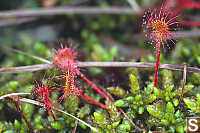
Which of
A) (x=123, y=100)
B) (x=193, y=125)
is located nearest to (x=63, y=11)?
(x=123, y=100)

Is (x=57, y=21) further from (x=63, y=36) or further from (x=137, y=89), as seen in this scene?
(x=137, y=89)

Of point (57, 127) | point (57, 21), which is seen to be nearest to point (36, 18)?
point (57, 21)

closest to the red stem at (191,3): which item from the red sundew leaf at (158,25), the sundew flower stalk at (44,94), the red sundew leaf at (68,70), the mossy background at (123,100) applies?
the mossy background at (123,100)

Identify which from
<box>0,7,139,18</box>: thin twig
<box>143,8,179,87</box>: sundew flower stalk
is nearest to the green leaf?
<box>143,8,179,87</box>: sundew flower stalk

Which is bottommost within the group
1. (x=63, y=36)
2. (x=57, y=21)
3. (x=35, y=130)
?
(x=35, y=130)

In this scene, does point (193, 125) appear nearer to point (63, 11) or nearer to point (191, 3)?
point (191, 3)

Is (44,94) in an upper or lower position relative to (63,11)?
lower

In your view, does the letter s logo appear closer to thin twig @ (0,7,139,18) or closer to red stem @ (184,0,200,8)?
thin twig @ (0,7,139,18)
